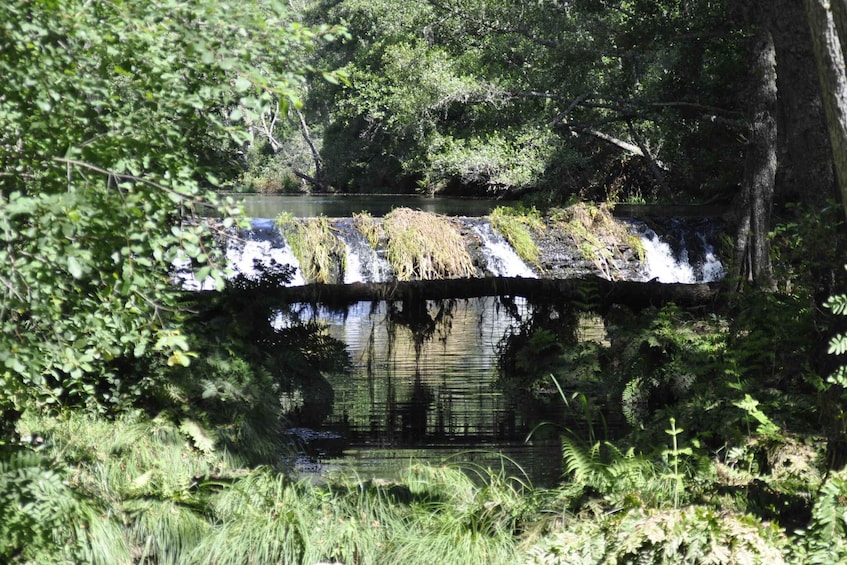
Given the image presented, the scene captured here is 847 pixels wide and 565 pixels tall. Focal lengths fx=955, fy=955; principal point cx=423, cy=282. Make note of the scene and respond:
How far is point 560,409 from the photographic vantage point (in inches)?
423

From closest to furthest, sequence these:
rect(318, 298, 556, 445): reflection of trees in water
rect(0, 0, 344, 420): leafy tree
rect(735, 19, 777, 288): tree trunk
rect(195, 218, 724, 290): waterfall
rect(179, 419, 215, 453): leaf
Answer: rect(0, 0, 344, 420): leafy tree, rect(179, 419, 215, 453): leaf, rect(318, 298, 556, 445): reflection of trees in water, rect(735, 19, 777, 288): tree trunk, rect(195, 218, 724, 290): waterfall

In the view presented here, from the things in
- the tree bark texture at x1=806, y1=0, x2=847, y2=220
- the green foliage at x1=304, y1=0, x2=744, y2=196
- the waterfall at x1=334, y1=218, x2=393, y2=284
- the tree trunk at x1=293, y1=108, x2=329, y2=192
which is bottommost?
the waterfall at x1=334, y1=218, x2=393, y2=284

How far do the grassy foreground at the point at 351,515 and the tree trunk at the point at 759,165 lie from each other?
5.39 meters

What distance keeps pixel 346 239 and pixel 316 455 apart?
5.40 metres

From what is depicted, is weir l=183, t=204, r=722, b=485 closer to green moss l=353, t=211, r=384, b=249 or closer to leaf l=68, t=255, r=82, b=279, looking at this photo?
green moss l=353, t=211, r=384, b=249

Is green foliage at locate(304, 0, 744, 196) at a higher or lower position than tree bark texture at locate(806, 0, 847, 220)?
higher

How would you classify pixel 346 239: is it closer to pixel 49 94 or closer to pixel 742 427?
pixel 742 427

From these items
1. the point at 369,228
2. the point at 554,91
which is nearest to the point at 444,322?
the point at 369,228

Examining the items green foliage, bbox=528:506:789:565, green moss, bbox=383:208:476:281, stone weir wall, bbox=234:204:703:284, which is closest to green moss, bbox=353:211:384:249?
stone weir wall, bbox=234:204:703:284

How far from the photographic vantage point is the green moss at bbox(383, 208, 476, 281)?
12.8m

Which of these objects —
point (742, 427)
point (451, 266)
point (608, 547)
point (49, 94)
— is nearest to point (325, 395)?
point (451, 266)

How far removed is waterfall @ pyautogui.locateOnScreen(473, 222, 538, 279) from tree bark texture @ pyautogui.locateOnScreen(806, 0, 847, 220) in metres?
8.96

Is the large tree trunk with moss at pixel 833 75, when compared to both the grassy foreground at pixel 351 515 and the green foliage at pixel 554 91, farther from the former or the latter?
the green foliage at pixel 554 91

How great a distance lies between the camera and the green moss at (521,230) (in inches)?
544
